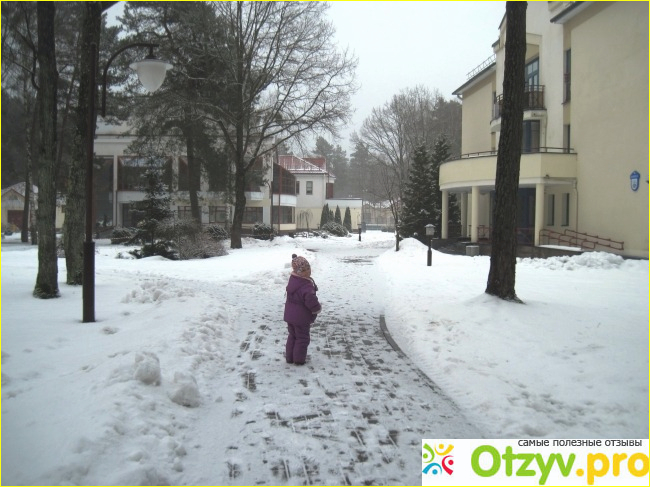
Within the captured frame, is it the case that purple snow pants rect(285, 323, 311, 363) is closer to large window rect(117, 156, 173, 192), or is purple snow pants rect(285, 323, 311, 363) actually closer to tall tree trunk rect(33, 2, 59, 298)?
tall tree trunk rect(33, 2, 59, 298)

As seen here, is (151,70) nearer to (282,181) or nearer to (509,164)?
(509,164)

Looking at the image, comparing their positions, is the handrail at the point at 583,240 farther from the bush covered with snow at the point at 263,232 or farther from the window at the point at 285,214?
the window at the point at 285,214

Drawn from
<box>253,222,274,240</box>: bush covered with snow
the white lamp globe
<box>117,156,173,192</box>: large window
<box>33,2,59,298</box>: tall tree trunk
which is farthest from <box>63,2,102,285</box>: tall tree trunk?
<box>253,222,274,240</box>: bush covered with snow

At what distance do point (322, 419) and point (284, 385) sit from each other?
103 centimetres

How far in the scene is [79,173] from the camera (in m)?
10.1

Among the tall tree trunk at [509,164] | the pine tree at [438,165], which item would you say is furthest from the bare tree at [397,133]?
the tall tree trunk at [509,164]

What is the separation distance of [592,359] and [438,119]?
164 ft

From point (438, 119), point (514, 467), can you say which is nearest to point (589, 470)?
point (514, 467)

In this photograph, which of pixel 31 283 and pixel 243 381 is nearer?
pixel 243 381

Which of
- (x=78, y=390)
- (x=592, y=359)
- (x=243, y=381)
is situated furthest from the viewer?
(x=592, y=359)

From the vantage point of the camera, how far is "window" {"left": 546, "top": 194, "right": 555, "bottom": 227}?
2441 centimetres

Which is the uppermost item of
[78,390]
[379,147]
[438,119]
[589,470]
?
[438,119]

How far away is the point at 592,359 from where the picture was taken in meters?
5.86

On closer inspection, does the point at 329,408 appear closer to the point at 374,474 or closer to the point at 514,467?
the point at 374,474
